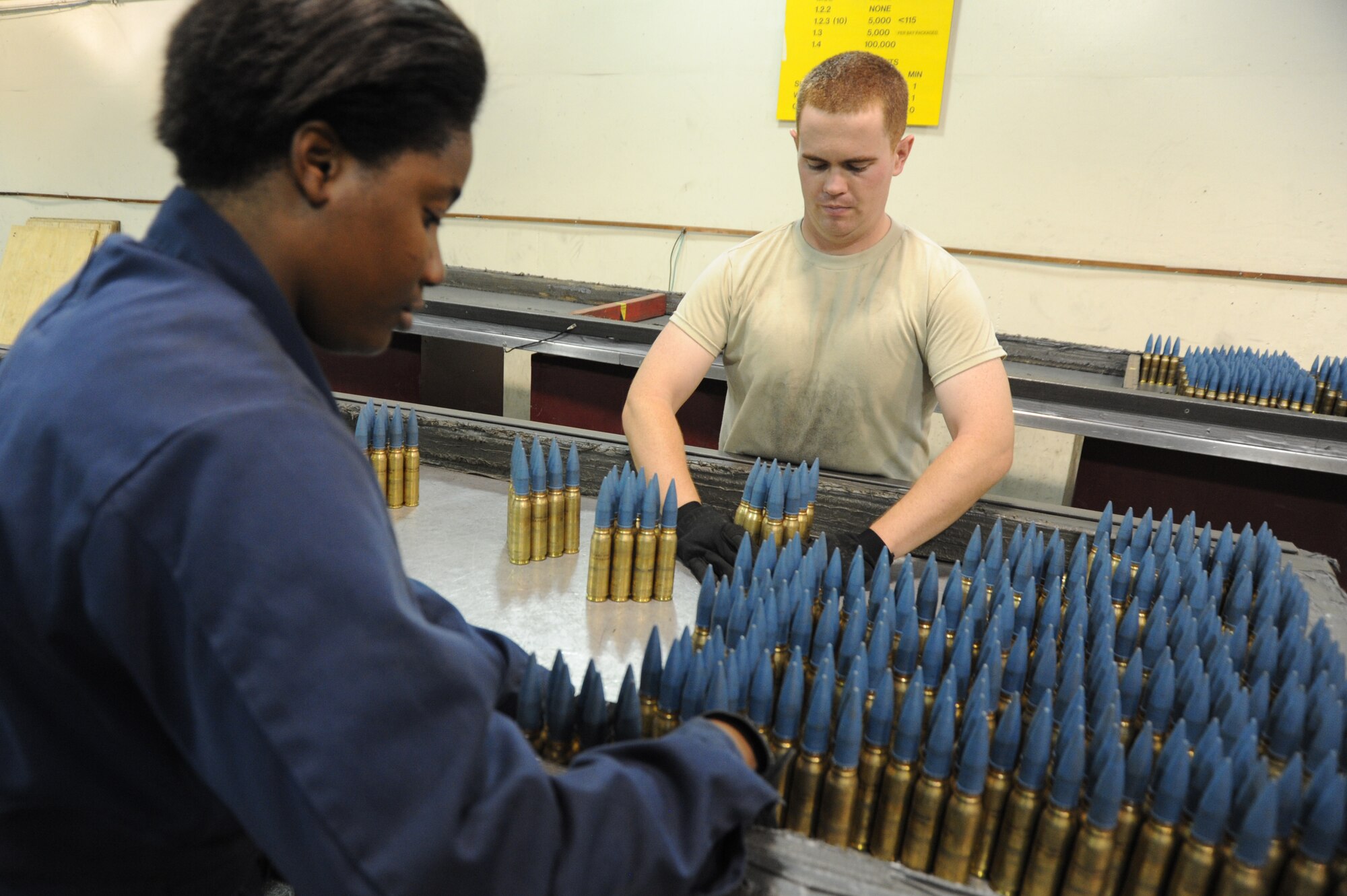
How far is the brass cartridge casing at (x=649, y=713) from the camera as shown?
135 cm

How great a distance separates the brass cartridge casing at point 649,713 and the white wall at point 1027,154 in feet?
11.4

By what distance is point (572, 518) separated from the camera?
2.11m

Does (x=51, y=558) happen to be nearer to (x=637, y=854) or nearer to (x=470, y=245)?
(x=637, y=854)

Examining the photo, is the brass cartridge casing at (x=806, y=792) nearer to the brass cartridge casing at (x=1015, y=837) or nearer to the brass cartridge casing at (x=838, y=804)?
the brass cartridge casing at (x=838, y=804)

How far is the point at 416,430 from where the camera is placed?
227cm

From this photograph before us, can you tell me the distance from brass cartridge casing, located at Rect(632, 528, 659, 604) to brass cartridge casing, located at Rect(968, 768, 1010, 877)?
0.87 metres

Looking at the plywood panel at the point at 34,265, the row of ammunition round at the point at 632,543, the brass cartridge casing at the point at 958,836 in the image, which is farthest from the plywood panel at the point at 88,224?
the brass cartridge casing at the point at 958,836

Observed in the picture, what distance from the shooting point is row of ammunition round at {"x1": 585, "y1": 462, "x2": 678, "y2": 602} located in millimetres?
1886

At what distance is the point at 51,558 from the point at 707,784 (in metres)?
0.61

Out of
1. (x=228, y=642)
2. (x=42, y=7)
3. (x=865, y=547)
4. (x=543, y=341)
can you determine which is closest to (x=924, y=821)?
(x=865, y=547)

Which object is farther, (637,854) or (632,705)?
(632,705)

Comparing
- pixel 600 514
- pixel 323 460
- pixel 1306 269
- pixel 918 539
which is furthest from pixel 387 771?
pixel 1306 269

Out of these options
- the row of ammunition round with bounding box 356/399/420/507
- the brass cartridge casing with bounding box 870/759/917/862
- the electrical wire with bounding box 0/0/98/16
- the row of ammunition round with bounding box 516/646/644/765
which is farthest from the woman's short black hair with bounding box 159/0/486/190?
the electrical wire with bounding box 0/0/98/16

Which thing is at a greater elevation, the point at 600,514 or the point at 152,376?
the point at 152,376
